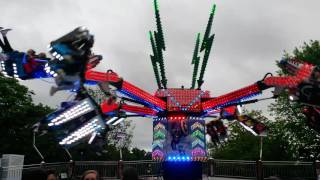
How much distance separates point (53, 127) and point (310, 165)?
1636cm

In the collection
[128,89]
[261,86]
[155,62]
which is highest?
[155,62]

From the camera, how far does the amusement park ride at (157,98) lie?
8.73m

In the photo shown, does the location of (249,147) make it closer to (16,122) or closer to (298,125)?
(298,125)

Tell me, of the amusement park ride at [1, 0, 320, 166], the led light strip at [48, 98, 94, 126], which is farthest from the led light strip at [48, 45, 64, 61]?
the led light strip at [48, 98, 94, 126]

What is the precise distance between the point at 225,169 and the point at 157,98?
29.4 feet

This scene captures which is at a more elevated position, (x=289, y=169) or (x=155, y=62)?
(x=155, y=62)

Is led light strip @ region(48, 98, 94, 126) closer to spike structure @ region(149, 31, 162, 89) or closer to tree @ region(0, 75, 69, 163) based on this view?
spike structure @ region(149, 31, 162, 89)

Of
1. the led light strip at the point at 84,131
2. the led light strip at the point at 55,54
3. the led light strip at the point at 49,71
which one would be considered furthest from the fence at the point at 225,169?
the led light strip at the point at 55,54

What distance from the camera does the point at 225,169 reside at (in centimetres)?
2386

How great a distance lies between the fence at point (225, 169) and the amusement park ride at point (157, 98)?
573cm

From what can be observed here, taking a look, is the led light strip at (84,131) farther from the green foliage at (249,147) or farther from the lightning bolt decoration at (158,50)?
the green foliage at (249,147)

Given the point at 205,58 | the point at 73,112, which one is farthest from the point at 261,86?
the point at 73,112

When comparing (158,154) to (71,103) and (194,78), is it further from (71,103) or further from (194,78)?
(71,103)

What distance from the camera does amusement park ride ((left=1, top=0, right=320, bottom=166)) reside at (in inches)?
344
